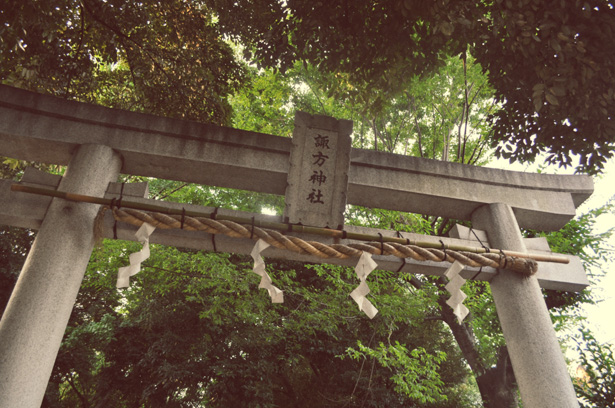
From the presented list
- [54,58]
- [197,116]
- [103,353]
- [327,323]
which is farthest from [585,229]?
[103,353]

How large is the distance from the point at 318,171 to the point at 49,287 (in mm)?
2550

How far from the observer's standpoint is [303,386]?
33.4 feet

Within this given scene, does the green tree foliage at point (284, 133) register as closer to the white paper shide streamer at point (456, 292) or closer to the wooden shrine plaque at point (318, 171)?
the wooden shrine plaque at point (318, 171)

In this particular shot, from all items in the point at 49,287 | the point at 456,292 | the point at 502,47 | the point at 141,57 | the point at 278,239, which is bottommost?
the point at 49,287

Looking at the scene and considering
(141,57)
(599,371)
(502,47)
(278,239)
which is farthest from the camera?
(599,371)

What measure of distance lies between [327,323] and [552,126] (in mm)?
6187

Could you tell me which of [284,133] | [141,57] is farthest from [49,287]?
[284,133]

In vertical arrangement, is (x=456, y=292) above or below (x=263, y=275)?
above

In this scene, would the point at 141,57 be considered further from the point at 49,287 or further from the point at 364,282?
the point at 364,282

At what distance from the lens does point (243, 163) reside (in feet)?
11.7

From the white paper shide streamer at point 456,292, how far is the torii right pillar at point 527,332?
2.76 ft

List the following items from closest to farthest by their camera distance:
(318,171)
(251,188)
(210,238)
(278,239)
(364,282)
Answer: (364,282) → (278,239) → (210,238) → (318,171) → (251,188)

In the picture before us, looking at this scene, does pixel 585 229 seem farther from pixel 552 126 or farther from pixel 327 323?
pixel 327 323

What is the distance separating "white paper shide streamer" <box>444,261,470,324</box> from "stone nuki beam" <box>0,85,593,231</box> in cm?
111
